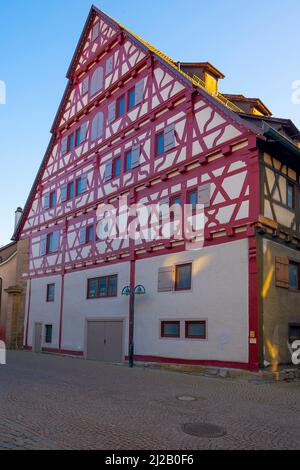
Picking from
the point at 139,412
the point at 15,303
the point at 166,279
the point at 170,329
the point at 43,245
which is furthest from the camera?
the point at 15,303

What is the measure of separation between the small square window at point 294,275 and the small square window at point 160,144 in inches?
295

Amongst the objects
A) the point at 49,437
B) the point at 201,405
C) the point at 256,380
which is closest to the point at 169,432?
the point at 49,437

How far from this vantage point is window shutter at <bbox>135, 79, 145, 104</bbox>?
22328 mm

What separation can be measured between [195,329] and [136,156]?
29.7 feet

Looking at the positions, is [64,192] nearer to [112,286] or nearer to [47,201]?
[47,201]

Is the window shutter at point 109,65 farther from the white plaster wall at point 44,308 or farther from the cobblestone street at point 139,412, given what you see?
the cobblestone street at point 139,412

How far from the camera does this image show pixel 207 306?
16891 mm

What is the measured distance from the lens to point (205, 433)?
25.9ft

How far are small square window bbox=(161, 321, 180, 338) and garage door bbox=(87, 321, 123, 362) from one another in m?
3.15

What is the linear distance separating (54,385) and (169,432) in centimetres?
623

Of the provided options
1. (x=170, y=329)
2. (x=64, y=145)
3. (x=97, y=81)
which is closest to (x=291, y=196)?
(x=170, y=329)

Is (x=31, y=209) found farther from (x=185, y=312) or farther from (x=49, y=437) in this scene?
(x=49, y=437)

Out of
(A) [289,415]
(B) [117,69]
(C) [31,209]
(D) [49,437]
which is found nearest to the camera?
(D) [49,437]

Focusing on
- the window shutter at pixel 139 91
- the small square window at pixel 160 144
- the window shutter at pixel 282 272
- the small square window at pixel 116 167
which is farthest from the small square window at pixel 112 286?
the window shutter at pixel 139 91
